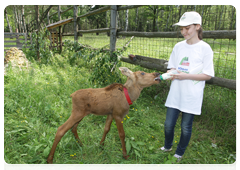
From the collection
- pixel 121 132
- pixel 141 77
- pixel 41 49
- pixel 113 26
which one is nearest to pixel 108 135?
pixel 121 132

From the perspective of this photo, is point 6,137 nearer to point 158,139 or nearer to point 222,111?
point 158,139

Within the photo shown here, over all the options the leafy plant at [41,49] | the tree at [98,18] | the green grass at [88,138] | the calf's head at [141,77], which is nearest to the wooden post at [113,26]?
the green grass at [88,138]

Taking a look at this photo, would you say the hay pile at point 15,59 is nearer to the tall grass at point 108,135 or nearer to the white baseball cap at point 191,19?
the tall grass at point 108,135

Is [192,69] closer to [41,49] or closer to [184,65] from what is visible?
[184,65]

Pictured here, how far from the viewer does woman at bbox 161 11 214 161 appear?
2.17 metres

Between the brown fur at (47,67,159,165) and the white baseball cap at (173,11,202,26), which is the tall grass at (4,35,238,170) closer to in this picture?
the brown fur at (47,67,159,165)

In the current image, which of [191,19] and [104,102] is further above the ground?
[191,19]

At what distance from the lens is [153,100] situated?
4.44m

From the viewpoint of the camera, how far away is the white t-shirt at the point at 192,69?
7.15ft

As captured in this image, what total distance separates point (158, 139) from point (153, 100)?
1.46 meters

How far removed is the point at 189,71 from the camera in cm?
229

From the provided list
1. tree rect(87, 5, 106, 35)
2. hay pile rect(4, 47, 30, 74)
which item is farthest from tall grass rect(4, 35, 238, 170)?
tree rect(87, 5, 106, 35)

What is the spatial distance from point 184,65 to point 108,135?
178cm

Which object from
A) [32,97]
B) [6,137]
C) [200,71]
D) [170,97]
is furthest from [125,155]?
[32,97]
